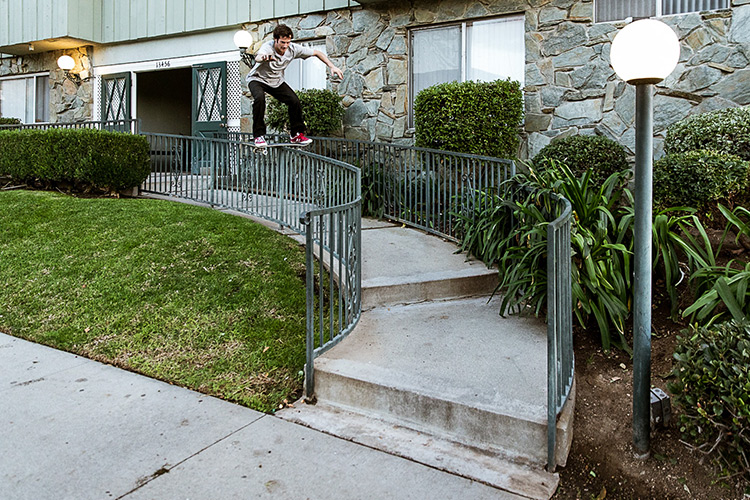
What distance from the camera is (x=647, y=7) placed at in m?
7.47

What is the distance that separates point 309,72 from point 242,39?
133 cm

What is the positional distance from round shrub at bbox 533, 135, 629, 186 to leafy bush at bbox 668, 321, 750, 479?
4.27 metres

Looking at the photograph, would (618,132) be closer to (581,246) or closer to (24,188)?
(581,246)

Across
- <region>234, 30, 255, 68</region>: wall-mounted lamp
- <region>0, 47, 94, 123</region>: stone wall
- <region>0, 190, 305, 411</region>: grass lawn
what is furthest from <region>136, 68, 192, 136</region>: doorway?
<region>0, 190, 305, 411</region>: grass lawn

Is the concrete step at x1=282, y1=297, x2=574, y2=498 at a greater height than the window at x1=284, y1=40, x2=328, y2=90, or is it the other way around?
the window at x1=284, y1=40, x2=328, y2=90

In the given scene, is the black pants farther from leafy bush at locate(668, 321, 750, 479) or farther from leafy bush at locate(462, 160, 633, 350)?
leafy bush at locate(668, 321, 750, 479)

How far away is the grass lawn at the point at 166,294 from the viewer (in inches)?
150

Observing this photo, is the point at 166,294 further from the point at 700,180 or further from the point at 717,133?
the point at 717,133

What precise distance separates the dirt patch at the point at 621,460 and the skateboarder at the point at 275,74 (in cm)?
492

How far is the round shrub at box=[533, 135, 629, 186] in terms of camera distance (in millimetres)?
6719

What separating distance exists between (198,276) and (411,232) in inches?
102

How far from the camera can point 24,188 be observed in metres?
8.77

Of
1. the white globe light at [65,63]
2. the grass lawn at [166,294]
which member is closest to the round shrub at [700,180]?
the grass lawn at [166,294]

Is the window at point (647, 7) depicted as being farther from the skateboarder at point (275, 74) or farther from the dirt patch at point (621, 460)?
the dirt patch at point (621, 460)
